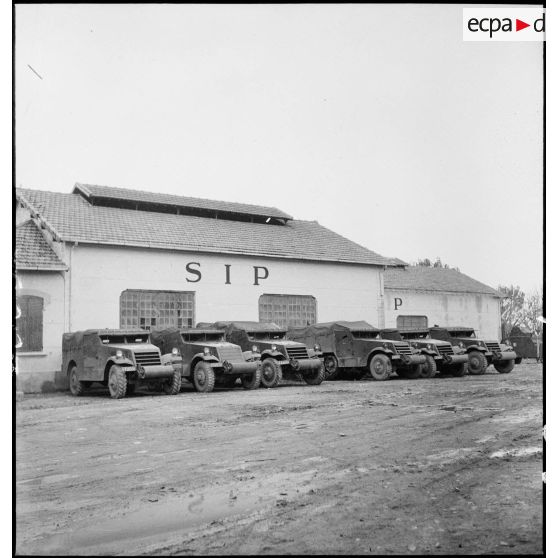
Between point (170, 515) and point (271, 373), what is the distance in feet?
36.8

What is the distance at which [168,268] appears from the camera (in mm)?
18750

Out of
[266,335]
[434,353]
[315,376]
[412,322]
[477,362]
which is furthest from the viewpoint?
[412,322]

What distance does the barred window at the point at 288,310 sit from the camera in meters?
21.1

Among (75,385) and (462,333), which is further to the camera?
(462,333)

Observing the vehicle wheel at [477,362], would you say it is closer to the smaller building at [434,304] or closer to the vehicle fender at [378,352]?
the vehicle fender at [378,352]

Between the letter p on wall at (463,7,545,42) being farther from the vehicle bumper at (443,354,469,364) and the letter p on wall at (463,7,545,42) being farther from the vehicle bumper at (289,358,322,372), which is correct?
the vehicle bumper at (443,354,469,364)

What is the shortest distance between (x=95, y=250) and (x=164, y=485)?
12477 mm

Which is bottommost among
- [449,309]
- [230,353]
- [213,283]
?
[230,353]

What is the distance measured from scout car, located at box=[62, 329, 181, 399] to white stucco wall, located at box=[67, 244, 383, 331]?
73.2 inches

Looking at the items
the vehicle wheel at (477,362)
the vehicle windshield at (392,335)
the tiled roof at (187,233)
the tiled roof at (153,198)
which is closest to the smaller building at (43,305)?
the tiled roof at (187,233)

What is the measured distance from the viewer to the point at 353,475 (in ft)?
20.3

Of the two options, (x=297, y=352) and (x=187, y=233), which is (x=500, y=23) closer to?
(x=297, y=352)

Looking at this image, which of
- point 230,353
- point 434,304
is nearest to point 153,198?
point 230,353

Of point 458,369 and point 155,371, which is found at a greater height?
point 155,371
